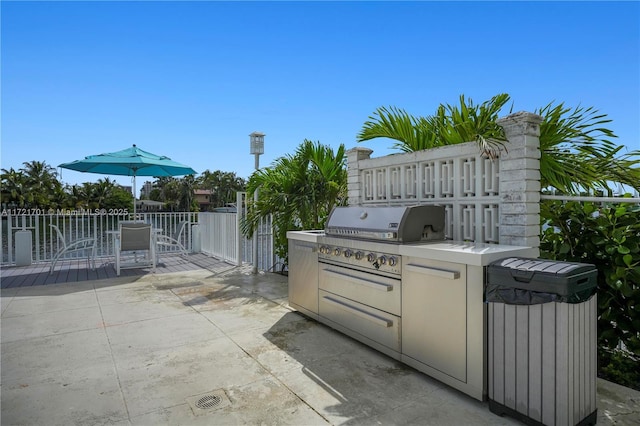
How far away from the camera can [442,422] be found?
2.07 m

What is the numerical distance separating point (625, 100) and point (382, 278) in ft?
12.7

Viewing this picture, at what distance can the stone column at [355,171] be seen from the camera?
4.76 meters

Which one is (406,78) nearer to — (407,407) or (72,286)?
(407,407)

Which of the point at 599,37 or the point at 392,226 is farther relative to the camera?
the point at 599,37

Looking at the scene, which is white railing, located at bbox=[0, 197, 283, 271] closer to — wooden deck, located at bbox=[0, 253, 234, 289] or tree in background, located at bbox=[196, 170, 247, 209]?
wooden deck, located at bbox=[0, 253, 234, 289]

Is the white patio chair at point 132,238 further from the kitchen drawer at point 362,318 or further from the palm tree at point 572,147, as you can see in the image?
the palm tree at point 572,147

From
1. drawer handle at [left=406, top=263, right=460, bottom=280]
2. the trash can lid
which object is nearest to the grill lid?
drawer handle at [left=406, top=263, right=460, bottom=280]

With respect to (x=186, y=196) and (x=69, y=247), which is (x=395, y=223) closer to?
(x=69, y=247)

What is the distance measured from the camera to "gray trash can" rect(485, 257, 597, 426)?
1.88 metres

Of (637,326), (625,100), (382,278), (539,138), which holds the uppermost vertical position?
(625,100)

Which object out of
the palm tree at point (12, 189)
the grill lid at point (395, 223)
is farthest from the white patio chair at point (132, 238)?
the palm tree at point (12, 189)

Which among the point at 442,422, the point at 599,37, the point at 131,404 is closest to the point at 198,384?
the point at 131,404

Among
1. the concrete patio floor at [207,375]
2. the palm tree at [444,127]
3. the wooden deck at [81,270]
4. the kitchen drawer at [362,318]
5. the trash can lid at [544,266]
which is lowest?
the concrete patio floor at [207,375]

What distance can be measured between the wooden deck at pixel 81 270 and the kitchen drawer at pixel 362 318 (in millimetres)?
4042
